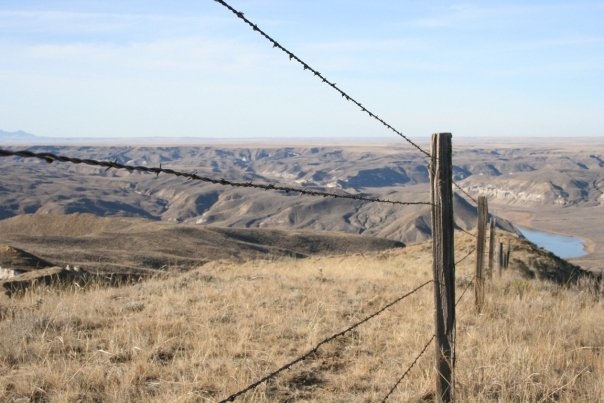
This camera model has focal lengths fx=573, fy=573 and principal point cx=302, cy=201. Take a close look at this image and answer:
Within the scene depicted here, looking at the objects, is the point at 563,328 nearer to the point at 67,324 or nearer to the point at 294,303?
the point at 294,303

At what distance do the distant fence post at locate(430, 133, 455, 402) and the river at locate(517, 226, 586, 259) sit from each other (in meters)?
83.8

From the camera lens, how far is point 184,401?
14.8 feet

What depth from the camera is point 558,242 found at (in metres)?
94.1

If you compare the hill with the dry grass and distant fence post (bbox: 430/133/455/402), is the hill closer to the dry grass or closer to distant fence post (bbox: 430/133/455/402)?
the dry grass

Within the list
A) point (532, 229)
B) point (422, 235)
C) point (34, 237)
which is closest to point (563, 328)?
point (34, 237)

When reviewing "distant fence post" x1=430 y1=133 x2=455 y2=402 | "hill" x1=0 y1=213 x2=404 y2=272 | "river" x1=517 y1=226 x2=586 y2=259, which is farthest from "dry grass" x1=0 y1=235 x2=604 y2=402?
"river" x1=517 y1=226 x2=586 y2=259

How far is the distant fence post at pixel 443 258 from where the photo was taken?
4250 mm

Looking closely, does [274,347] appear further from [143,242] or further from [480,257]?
[143,242]

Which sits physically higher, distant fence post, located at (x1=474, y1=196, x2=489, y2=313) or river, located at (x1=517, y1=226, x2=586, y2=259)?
distant fence post, located at (x1=474, y1=196, x2=489, y2=313)

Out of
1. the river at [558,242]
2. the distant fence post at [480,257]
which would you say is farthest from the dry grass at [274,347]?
the river at [558,242]

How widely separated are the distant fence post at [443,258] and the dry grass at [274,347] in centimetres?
51

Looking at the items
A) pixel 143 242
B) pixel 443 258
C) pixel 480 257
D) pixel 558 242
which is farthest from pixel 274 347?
pixel 558 242

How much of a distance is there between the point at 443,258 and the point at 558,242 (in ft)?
325

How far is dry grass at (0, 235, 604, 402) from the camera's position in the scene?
489cm
